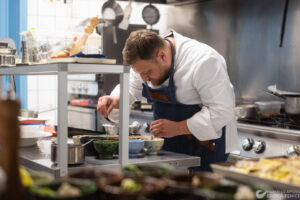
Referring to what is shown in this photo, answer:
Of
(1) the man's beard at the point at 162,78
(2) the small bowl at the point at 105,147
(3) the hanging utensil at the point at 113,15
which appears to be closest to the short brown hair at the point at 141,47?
(1) the man's beard at the point at 162,78

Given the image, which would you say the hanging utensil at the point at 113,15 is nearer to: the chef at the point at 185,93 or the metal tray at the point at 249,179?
the chef at the point at 185,93

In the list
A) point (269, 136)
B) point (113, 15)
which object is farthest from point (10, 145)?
point (113, 15)

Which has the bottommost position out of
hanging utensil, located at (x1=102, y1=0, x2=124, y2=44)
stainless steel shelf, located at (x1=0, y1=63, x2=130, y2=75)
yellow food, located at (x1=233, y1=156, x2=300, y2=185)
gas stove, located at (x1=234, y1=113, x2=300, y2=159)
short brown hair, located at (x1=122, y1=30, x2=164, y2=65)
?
gas stove, located at (x1=234, y1=113, x2=300, y2=159)

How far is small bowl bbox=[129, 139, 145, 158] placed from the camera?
216cm

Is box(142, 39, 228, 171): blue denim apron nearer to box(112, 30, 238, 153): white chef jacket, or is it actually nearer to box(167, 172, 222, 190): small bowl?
box(112, 30, 238, 153): white chef jacket

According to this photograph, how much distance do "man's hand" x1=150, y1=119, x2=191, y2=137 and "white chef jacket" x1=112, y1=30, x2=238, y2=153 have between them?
42 millimetres

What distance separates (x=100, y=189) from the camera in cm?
119

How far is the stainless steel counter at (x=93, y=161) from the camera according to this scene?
1873 millimetres

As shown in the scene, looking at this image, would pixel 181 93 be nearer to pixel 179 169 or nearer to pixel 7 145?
pixel 179 169

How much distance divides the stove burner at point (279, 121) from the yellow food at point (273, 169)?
170 cm

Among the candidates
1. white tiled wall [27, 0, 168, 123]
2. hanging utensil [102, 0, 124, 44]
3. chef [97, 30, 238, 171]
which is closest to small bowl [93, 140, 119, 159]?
chef [97, 30, 238, 171]

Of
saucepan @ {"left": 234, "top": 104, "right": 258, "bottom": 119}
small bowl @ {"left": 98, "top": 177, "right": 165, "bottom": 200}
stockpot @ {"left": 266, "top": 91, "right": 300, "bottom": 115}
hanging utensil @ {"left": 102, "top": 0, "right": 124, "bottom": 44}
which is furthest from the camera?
hanging utensil @ {"left": 102, "top": 0, "right": 124, "bottom": 44}

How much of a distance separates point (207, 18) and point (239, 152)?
1.94m

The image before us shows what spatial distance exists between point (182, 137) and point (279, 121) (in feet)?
3.42
